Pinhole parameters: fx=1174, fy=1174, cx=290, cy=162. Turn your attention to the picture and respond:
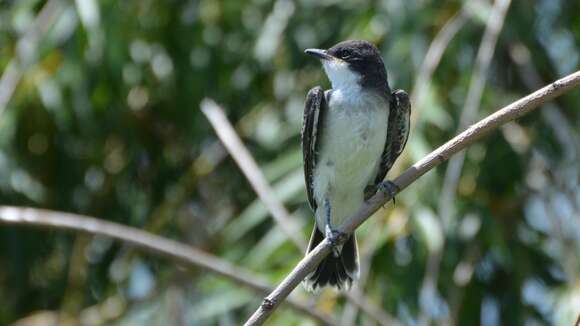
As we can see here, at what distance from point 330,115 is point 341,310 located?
1078 mm

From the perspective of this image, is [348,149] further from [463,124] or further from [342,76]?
[463,124]

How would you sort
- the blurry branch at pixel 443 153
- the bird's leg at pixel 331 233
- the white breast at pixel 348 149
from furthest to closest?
1. the white breast at pixel 348 149
2. the bird's leg at pixel 331 233
3. the blurry branch at pixel 443 153

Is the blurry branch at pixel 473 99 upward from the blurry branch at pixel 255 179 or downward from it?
downward

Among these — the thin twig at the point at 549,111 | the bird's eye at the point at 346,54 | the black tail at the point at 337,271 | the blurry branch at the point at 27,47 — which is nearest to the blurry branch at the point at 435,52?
the thin twig at the point at 549,111

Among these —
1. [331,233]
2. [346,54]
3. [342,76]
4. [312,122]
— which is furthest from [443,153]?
[346,54]

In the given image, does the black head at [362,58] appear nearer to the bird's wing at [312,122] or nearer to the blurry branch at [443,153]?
the bird's wing at [312,122]

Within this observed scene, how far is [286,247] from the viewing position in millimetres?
5496

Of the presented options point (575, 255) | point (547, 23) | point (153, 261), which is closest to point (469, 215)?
point (575, 255)

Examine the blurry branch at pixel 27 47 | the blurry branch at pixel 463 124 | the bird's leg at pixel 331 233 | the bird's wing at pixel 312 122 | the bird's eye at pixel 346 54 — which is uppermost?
the blurry branch at pixel 27 47

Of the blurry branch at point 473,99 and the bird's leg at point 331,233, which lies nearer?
the bird's leg at point 331,233

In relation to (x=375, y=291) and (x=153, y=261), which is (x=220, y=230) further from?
(x=375, y=291)

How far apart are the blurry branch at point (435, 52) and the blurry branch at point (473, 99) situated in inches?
8.3

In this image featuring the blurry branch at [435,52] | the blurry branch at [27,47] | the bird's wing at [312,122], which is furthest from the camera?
the blurry branch at [27,47]

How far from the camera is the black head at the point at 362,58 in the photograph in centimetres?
493
